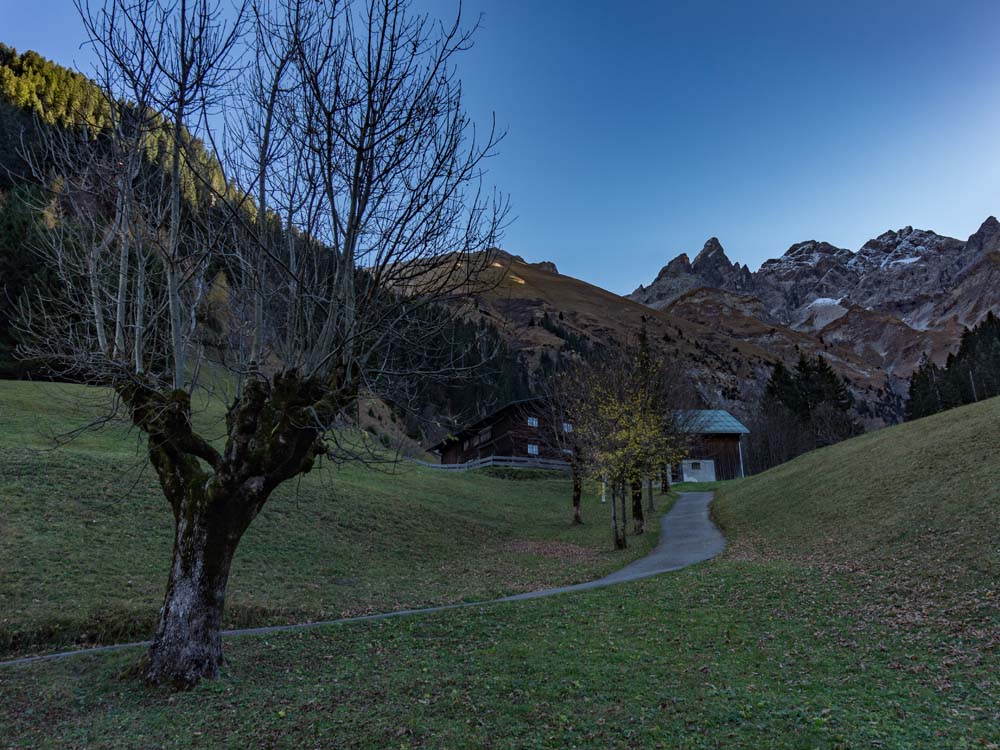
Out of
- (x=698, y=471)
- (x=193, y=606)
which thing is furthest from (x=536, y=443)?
(x=193, y=606)

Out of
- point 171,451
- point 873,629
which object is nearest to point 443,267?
point 171,451

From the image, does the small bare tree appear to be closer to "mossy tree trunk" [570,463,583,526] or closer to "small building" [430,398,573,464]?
"mossy tree trunk" [570,463,583,526]

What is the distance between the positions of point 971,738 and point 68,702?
10958 mm

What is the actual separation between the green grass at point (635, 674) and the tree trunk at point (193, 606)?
0.33m

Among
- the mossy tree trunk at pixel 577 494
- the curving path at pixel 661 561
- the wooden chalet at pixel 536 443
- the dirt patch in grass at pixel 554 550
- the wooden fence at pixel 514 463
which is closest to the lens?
the curving path at pixel 661 561

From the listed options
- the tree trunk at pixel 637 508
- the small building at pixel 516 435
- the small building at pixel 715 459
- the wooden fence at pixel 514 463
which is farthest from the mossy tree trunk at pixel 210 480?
the small building at pixel 715 459

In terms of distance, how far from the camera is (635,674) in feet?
28.1

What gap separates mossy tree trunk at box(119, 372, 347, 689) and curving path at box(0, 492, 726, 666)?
2682 millimetres

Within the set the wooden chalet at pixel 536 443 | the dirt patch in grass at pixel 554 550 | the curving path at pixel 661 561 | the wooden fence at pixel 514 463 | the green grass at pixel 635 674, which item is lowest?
the dirt patch in grass at pixel 554 550

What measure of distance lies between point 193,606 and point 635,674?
21.7 feet

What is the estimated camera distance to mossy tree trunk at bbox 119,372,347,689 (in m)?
8.26

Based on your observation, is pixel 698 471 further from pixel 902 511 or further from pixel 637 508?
pixel 902 511

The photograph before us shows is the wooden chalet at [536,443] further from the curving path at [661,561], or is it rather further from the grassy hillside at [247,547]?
the grassy hillside at [247,547]

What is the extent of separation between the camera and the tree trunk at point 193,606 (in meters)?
8.15
